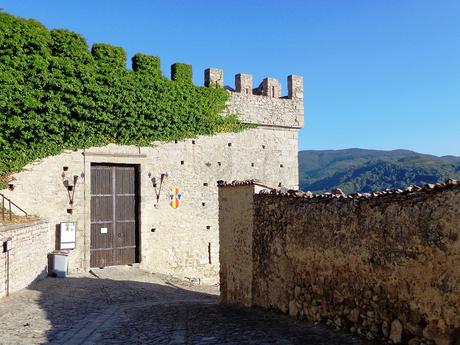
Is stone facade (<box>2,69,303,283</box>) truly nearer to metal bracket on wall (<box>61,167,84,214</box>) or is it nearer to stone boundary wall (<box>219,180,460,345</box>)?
metal bracket on wall (<box>61,167,84,214</box>)

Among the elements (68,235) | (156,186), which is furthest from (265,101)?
(68,235)

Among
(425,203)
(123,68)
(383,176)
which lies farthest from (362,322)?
(383,176)

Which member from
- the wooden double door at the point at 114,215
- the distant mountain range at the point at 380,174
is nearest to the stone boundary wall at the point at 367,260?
the wooden double door at the point at 114,215

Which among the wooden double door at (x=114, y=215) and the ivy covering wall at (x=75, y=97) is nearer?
the ivy covering wall at (x=75, y=97)

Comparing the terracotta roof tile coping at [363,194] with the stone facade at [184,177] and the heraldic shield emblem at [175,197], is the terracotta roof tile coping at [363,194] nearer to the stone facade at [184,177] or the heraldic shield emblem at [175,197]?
the stone facade at [184,177]

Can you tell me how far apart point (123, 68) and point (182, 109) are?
8.23ft

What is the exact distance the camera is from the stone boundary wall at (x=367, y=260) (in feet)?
17.0

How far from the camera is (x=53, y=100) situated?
1470cm

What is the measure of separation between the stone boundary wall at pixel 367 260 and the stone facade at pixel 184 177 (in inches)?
309

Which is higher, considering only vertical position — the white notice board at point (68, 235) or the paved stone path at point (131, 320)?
the white notice board at point (68, 235)

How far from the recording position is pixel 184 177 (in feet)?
58.2

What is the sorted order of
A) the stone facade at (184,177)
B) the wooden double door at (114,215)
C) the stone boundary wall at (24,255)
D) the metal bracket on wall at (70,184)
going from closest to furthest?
Answer: 1. the stone boundary wall at (24,255)
2. the stone facade at (184,177)
3. the metal bracket on wall at (70,184)
4. the wooden double door at (114,215)

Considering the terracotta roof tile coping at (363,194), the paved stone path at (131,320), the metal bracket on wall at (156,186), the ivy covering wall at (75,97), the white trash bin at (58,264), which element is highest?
the ivy covering wall at (75,97)

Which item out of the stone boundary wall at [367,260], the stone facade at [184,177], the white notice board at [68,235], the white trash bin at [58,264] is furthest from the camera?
the stone facade at [184,177]
